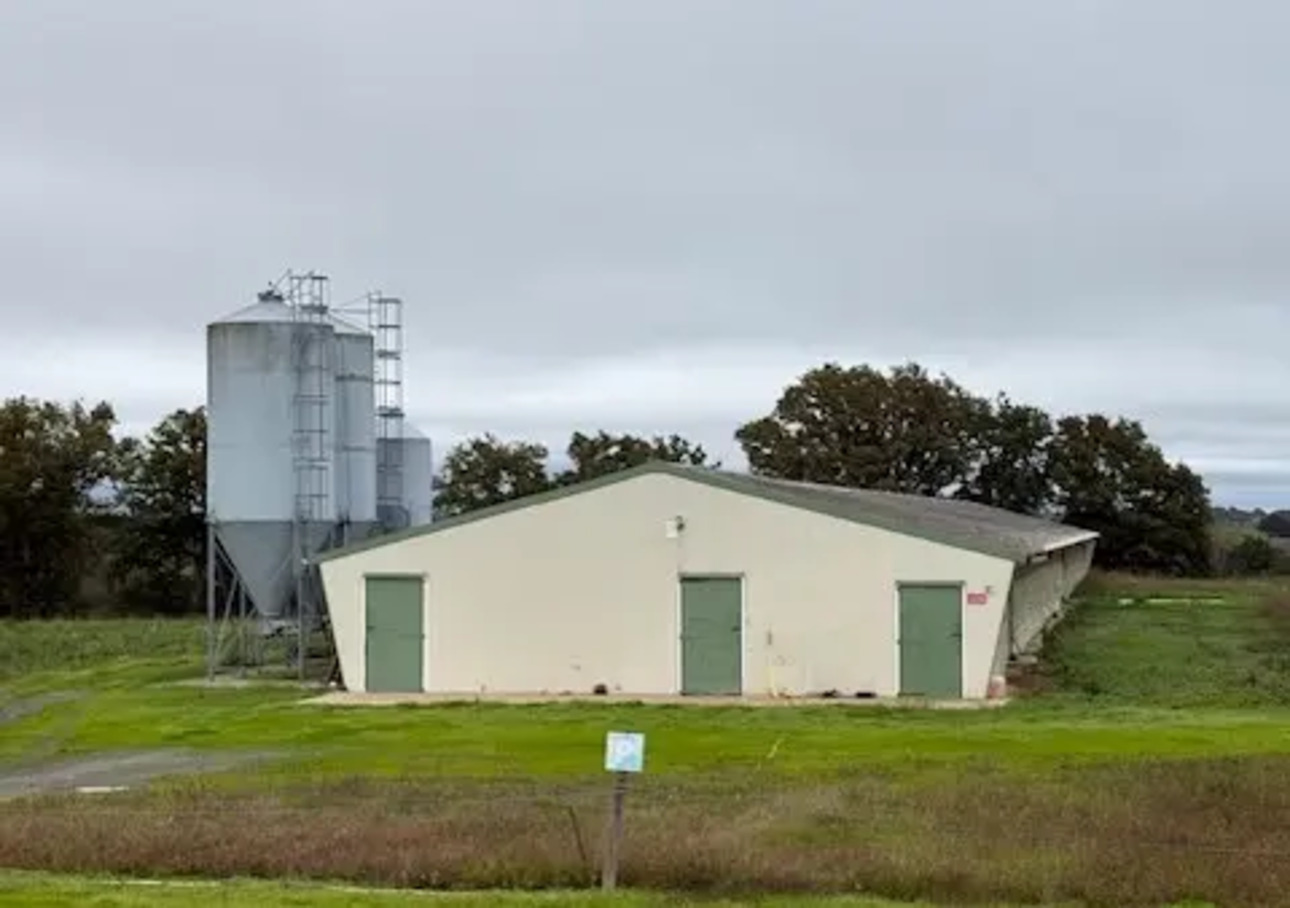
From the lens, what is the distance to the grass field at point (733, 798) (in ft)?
36.7

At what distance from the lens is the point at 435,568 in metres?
30.2

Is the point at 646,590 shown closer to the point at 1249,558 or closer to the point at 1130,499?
the point at 1130,499

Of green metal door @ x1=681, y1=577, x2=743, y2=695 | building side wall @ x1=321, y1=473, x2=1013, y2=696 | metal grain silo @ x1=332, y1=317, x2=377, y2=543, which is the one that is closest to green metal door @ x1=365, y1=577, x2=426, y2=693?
building side wall @ x1=321, y1=473, x2=1013, y2=696

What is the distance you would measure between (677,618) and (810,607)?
7.39 feet

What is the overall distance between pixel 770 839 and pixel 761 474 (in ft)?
201

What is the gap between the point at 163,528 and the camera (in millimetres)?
67188

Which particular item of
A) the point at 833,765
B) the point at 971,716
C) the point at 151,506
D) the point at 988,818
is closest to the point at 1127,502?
the point at 151,506

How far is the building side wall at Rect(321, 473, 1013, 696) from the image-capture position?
2812cm

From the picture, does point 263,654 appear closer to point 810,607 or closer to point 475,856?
point 810,607

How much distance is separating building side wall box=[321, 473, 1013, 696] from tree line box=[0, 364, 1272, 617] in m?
38.7

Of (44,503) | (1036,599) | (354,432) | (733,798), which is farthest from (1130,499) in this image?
(733,798)

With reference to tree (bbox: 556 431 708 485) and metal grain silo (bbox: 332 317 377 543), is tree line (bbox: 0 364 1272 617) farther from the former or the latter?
metal grain silo (bbox: 332 317 377 543)

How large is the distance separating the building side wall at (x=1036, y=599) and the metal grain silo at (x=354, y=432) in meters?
12.6

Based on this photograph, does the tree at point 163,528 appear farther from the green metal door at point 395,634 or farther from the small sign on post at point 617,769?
the small sign on post at point 617,769
